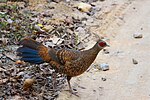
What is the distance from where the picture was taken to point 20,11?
330 inches

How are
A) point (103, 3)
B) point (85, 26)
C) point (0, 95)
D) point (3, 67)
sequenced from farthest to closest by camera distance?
1. point (103, 3)
2. point (85, 26)
3. point (3, 67)
4. point (0, 95)

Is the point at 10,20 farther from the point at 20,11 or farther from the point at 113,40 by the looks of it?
the point at 113,40

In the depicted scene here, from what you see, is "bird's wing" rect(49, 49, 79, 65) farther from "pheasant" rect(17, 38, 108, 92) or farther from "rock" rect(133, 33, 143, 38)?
"rock" rect(133, 33, 143, 38)

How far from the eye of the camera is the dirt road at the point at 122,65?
609cm

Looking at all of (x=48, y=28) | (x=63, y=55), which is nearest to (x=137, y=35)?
(x=48, y=28)

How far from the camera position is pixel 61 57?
584cm

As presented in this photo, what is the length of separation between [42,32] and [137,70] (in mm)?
1929

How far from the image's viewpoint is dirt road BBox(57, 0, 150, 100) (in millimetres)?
6094

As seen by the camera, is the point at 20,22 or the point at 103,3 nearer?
the point at 20,22

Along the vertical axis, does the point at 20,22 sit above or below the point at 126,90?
above

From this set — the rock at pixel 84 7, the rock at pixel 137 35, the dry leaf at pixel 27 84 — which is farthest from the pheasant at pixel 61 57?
the rock at pixel 84 7

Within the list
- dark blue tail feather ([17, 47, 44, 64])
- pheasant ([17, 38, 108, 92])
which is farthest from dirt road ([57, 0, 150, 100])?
dark blue tail feather ([17, 47, 44, 64])

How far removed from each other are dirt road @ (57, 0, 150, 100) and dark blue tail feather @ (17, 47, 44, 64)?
60 centimetres

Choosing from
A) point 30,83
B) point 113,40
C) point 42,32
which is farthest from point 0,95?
point 113,40
